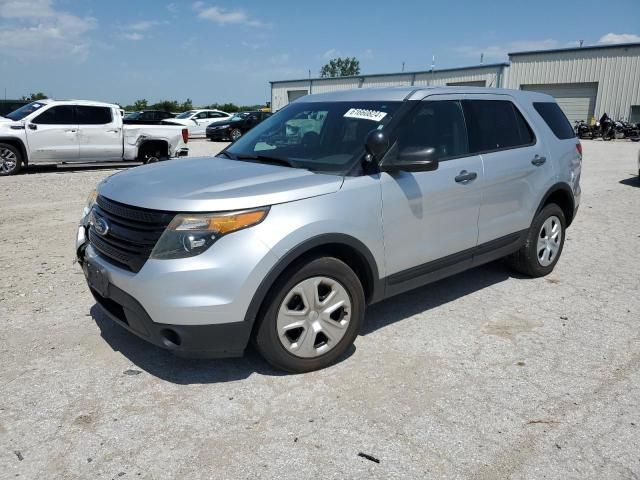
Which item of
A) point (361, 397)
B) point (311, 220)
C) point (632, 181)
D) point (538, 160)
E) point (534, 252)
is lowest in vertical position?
point (361, 397)

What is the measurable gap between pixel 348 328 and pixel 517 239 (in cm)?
221

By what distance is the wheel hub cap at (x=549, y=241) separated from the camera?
17.1 ft

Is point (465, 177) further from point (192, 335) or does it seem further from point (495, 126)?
point (192, 335)

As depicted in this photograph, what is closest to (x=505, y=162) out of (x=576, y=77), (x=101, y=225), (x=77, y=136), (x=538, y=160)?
(x=538, y=160)

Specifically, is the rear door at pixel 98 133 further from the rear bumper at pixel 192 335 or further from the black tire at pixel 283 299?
the black tire at pixel 283 299

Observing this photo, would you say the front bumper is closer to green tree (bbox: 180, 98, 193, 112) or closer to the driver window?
the driver window

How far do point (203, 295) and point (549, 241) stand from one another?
3.80 metres

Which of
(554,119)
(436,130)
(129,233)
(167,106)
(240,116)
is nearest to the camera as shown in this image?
(129,233)

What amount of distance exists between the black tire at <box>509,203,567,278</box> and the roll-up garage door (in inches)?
1211

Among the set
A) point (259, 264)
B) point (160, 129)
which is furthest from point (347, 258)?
point (160, 129)

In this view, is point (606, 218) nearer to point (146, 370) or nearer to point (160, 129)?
point (146, 370)

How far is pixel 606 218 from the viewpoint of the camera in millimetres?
8148

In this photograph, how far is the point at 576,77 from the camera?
1287 inches

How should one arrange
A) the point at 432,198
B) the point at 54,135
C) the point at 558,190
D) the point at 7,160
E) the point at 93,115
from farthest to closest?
the point at 93,115 → the point at 54,135 → the point at 7,160 → the point at 558,190 → the point at 432,198
